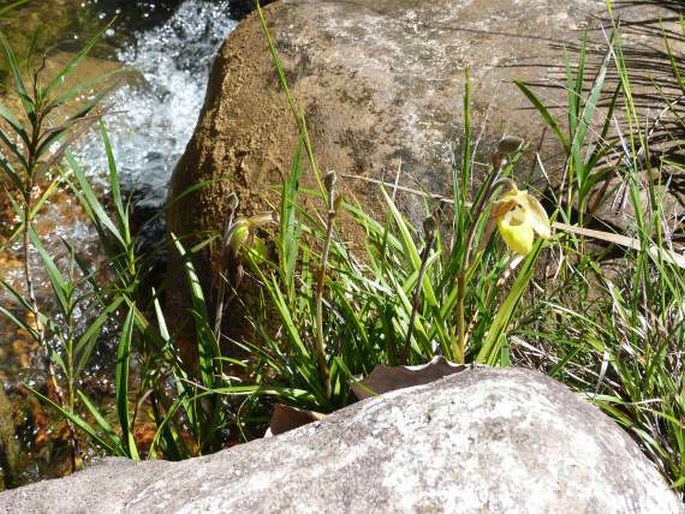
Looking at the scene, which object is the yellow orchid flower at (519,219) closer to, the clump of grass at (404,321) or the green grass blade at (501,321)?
the clump of grass at (404,321)

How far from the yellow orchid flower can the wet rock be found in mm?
1133

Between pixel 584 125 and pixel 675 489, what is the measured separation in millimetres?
1121

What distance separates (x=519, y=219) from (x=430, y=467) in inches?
22.1

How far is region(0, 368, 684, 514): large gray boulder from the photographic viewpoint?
59.8 inches

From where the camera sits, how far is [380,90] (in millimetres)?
3355

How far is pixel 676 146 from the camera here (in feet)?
9.57

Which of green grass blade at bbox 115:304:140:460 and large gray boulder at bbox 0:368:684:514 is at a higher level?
large gray boulder at bbox 0:368:684:514

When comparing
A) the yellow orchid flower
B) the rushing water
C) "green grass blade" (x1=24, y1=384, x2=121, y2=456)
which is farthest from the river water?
the yellow orchid flower

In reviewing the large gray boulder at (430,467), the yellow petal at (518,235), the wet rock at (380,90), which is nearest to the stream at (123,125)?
the wet rock at (380,90)

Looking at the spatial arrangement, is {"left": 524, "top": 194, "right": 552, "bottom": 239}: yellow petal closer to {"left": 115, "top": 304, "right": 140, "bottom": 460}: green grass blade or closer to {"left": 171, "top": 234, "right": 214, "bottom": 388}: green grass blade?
{"left": 171, "top": 234, "right": 214, "bottom": 388}: green grass blade

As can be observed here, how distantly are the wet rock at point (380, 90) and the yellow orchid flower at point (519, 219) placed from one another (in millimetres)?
1133

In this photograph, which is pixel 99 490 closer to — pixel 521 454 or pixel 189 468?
pixel 189 468

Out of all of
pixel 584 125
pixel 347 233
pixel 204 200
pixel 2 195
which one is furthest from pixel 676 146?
pixel 2 195

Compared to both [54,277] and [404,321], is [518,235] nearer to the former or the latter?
[404,321]
